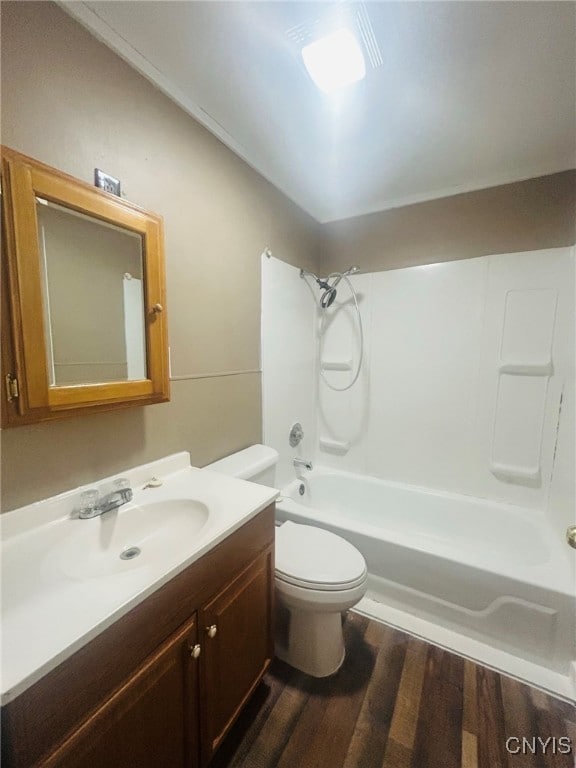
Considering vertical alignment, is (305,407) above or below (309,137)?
below

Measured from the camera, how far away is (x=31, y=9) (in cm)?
84

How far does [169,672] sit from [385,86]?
2.02m

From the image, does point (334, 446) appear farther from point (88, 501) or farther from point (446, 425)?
point (88, 501)

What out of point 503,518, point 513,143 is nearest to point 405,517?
point 503,518

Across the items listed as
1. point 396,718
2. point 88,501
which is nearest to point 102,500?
point 88,501

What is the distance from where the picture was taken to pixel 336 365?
243cm

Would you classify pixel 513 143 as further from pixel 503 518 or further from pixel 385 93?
pixel 503 518

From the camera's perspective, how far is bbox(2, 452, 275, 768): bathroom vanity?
0.53 meters

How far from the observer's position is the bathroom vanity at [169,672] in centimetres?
53

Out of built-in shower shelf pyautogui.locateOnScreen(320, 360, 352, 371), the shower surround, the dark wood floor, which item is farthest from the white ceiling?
the dark wood floor

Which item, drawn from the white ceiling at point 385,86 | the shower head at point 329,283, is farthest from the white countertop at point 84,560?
the shower head at point 329,283

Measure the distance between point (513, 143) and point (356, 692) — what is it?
258 cm

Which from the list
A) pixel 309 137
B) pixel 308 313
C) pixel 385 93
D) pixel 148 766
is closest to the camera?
pixel 148 766

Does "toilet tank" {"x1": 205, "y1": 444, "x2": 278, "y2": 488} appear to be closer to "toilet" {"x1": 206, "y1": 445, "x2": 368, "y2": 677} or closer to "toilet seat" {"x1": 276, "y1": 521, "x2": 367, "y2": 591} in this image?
"toilet" {"x1": 206, "y1": 445, "x2": 368, "y2": 677}
